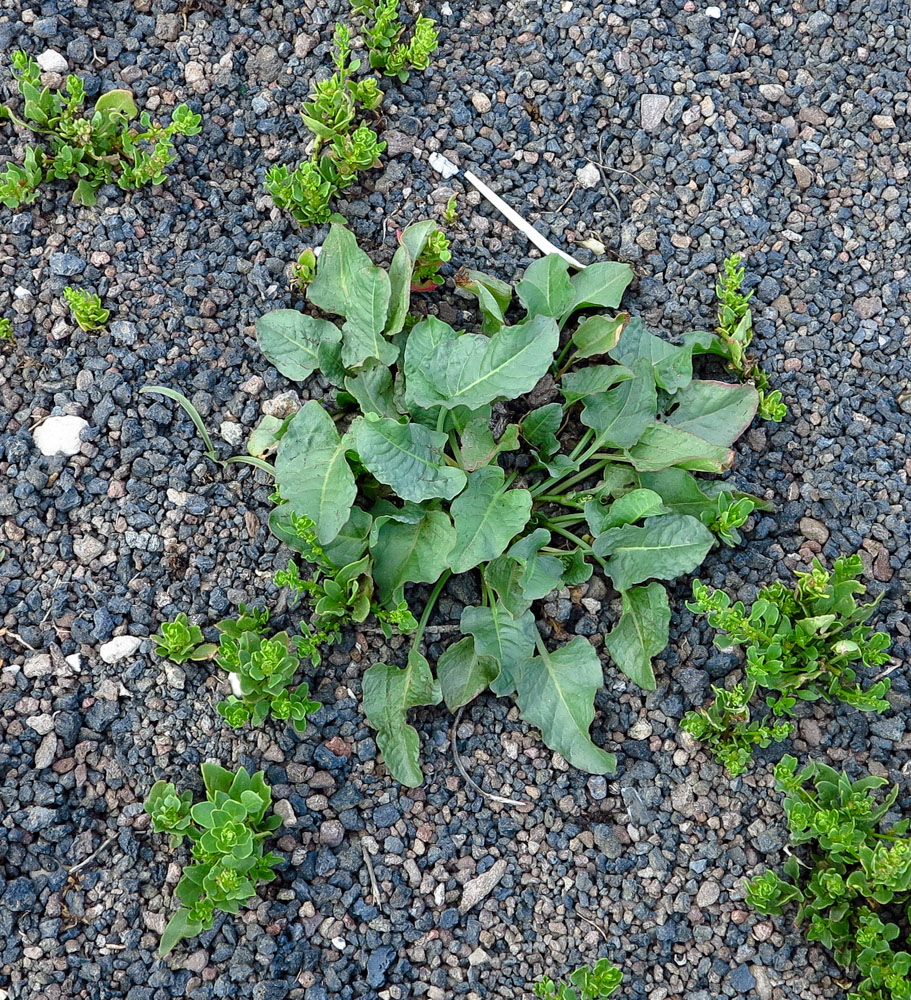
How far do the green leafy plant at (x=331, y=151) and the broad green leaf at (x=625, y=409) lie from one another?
3.21 feet

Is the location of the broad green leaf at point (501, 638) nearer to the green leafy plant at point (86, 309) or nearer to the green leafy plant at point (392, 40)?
the green leafy plant at point (86, 309)

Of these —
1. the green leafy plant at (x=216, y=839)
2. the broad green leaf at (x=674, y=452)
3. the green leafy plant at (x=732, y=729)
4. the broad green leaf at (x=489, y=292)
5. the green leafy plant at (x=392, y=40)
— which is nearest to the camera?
the green leafy plant at (x=216, y=839)

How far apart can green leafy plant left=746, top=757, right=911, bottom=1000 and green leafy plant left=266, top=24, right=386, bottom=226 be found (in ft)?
Result: 6.64

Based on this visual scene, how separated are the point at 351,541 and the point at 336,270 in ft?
2.61

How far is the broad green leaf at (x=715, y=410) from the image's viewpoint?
9.22 ft

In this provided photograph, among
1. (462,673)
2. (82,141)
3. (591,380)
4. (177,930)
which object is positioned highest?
(82,141)

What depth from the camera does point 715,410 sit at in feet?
9.33

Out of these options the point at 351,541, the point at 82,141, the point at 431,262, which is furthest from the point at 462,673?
the point at 82,141

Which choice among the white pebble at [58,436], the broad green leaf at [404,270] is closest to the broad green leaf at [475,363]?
the broad green leaf at [404,270]

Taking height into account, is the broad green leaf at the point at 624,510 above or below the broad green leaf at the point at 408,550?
above

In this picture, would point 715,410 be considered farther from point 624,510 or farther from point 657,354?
point 624,510

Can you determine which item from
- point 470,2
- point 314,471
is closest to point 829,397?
point 314,471

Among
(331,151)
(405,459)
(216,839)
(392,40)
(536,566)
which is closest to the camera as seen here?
(216,839)

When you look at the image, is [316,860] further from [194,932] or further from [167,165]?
[167,165]
